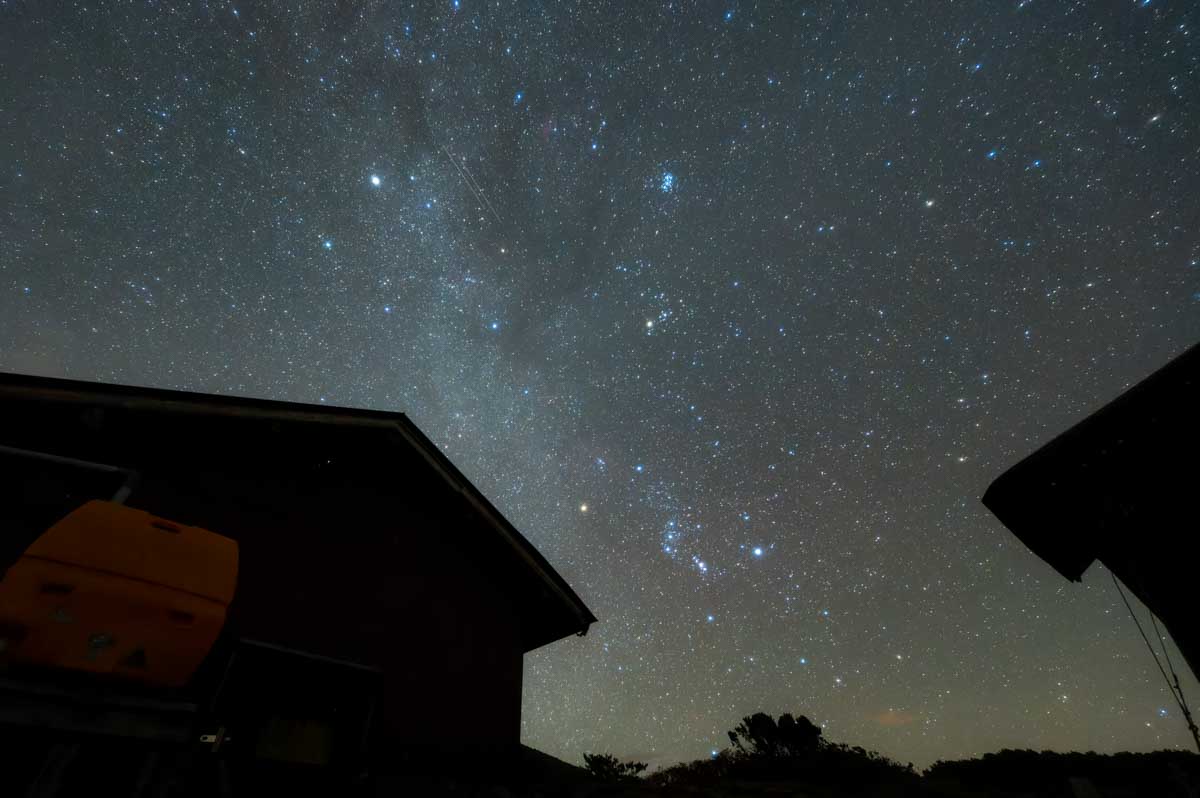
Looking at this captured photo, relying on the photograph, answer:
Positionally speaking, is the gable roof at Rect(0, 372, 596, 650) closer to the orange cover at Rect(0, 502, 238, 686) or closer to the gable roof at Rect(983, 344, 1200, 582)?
the orange cover at Rect(0, 502, 238, 686)

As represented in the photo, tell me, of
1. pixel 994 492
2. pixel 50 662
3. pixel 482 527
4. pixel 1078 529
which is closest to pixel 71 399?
pixel 50 662

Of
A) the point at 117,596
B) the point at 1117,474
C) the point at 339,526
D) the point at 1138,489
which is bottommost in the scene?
the point at 117,596

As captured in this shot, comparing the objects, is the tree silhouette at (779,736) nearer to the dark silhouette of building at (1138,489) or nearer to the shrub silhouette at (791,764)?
the shrub silhouette at (791,764)

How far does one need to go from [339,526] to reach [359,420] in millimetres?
1639

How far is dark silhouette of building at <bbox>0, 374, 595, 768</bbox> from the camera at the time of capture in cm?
630

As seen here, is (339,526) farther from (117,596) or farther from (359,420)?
(117,596)

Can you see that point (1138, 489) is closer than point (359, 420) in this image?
Yes

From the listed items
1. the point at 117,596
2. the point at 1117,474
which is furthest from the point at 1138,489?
the point at 117,596

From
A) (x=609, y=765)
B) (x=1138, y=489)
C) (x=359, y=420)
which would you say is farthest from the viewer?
(x=609, y=765)

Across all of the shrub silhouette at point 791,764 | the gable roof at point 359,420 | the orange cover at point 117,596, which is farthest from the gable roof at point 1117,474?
the shrub silhouette at point 791,764

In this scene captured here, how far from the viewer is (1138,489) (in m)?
4.27

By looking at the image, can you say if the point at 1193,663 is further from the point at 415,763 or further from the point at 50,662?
the point at 415,763

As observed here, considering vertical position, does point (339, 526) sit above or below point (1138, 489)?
above

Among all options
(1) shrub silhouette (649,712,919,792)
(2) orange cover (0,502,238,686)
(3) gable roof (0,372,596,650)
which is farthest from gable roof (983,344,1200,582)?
(1) shrub silhouette (649,712,919,792)
